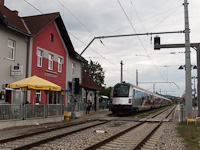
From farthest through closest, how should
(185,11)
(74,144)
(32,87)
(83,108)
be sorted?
(83,108), (185,11), (32,87), (74,144)

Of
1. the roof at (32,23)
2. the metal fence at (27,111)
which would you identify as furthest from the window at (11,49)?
the metal fence at (27,111)

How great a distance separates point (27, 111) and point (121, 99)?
11143 mm

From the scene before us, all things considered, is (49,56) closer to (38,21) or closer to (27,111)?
(38,21)

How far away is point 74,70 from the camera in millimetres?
27516

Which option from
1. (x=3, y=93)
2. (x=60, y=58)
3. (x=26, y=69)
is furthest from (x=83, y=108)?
(x=3, y=93)

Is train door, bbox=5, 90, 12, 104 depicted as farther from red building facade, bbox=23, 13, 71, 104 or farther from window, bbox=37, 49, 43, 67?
window, bbox=37, 49, 43, 67

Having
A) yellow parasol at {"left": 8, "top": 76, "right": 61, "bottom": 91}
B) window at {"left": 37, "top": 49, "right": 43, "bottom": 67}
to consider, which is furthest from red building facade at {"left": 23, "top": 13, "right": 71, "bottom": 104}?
yellow parasol at {"left": 8, "top": 76, "right": 61, "bottom": 91}

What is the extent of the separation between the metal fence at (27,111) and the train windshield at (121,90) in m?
7.41

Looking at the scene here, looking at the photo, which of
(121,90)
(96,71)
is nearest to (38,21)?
(121,90)

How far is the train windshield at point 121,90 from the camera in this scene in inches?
951

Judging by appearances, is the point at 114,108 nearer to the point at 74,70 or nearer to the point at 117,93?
the point at 117,93

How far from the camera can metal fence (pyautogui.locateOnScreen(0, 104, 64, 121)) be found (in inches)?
511

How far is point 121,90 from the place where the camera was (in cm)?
2447

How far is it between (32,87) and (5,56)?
3.44 meters
